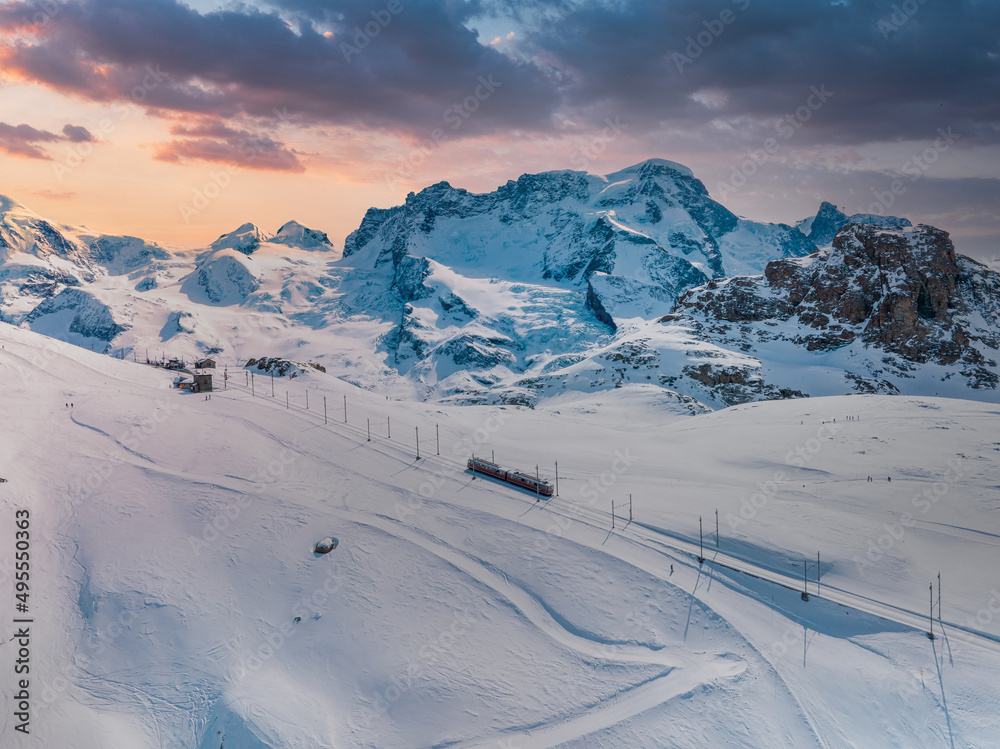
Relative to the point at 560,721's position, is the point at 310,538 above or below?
above

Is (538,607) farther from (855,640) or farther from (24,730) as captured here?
(24,730)

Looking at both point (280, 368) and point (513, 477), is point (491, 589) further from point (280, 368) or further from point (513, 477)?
point (280, 368)

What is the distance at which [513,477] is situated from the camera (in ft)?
250

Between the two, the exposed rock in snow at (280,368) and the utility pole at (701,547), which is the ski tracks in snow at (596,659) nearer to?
the utility pole at (701,547)

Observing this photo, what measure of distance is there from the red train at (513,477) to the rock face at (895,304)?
13439 cm

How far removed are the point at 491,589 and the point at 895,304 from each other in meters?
171

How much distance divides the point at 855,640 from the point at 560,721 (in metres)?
27.0

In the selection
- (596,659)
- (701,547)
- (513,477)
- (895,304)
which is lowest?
(596,659)

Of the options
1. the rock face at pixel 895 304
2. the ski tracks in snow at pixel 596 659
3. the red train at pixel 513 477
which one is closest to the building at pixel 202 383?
the red train at pixel 513 477

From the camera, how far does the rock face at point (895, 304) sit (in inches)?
6594

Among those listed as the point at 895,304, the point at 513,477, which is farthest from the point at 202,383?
the point at 895,304

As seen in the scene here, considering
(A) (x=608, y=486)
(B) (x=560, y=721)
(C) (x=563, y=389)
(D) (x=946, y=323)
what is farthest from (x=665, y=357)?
(B) (x=560, y=721)

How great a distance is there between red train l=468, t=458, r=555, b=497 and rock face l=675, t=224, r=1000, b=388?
134m

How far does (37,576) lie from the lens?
5612 centimetres
